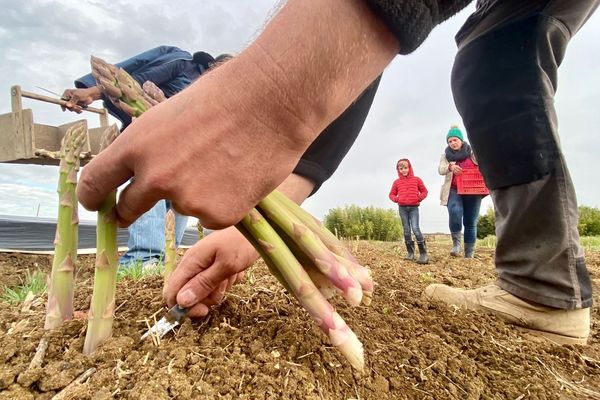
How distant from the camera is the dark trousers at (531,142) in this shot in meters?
1.68

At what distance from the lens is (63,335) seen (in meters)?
1.12

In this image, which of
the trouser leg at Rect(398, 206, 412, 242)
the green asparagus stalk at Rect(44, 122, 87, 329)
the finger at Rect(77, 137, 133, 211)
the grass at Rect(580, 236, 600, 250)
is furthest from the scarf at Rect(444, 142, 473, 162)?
the finger at Rect(77, 137, 133, 211)

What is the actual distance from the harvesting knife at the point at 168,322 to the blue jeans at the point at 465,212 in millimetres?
5648

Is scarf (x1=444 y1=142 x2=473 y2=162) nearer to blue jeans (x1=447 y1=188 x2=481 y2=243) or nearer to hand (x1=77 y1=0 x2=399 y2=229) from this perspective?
blue jeans (x1=447 y1=188 x2=481 y2=243)

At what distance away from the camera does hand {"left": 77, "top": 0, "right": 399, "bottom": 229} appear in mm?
757

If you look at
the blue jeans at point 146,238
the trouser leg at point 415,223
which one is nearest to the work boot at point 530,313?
the blue jeans at point 146,238

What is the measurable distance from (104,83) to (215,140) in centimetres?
53

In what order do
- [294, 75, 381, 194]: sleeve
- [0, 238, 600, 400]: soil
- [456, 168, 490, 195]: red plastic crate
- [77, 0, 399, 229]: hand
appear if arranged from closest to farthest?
[77, 0, 399, 229]: hand → [0, 238, 600, 400]: soil → [294, 75, 381, 194]: sleeve → [456, 168, 490, 195]: red plastic crate

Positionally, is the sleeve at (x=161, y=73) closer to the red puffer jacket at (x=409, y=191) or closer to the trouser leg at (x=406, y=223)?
the red puffer jacket at (x=409, y=191)

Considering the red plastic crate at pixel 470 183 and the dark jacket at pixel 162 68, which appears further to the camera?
the red plastic crate at pixel 470 183

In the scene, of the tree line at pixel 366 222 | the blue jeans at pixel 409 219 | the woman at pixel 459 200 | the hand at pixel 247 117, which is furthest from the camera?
the tree line at pixel 366 222

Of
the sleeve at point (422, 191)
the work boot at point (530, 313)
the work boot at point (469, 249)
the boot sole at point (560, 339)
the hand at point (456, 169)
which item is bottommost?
the work boot at point (469, 249)

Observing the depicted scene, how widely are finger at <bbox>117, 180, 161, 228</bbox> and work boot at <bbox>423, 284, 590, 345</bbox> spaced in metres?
1.47

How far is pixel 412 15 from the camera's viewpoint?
31.9 inches
